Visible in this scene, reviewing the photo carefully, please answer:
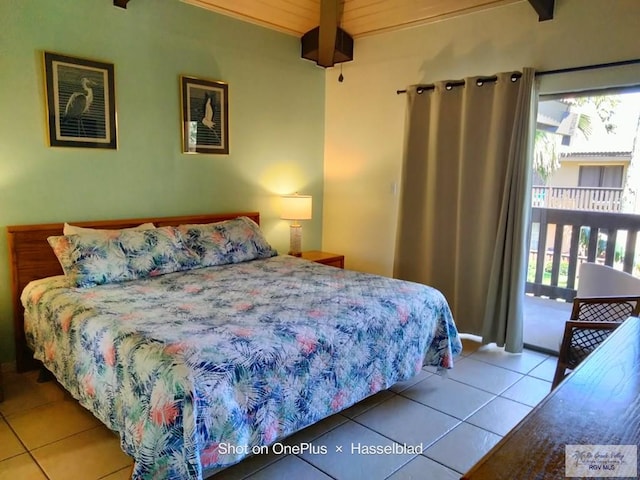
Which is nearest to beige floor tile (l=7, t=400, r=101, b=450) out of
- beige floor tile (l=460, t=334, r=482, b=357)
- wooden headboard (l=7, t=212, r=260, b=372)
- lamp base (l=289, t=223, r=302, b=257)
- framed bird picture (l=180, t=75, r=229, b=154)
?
wooden headboard (l=7, t=212, r=260, b=372)

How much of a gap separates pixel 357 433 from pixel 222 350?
948 mm

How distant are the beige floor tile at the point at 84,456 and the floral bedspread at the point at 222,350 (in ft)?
0.65

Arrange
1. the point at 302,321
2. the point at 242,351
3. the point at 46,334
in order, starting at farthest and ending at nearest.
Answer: the point at 46,334
the point at 302,321
the point at 242,351

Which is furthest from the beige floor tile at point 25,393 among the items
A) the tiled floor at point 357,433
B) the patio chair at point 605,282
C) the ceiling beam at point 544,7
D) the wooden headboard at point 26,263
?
the ceiling beam at point 544,7

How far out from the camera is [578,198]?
3.36 metres

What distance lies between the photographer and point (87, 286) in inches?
104

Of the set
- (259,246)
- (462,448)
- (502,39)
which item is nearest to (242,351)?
(462,448)

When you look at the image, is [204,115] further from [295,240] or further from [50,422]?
[50,422]

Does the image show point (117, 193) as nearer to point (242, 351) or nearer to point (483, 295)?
point (242, 351)

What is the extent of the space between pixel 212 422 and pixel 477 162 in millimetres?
2692

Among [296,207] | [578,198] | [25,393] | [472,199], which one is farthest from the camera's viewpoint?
[296,207]

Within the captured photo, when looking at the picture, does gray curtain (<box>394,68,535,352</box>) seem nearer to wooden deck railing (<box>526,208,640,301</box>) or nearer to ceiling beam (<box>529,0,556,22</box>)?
ceiling beam (<box>529,0,556,22</box>)

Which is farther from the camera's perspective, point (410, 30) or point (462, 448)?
point (410, 30)

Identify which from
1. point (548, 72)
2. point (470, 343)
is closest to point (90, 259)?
point (470, 343)
